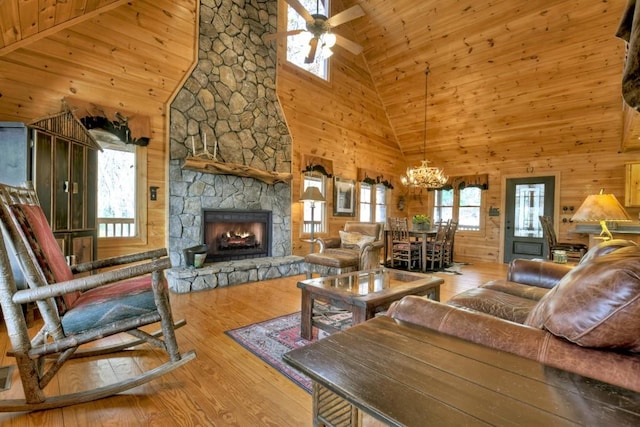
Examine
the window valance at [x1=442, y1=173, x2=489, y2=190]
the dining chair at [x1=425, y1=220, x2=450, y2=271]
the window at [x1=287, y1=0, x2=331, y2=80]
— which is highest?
the window at [x1=287, y1=0, x2=331, y2=80]

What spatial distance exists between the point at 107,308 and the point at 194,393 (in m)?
0.68

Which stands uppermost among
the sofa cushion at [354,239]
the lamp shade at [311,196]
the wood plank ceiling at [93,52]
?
the wood plank ceiling at [93,52]

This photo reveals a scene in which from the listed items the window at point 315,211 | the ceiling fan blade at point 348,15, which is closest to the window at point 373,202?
the window at point 315,211

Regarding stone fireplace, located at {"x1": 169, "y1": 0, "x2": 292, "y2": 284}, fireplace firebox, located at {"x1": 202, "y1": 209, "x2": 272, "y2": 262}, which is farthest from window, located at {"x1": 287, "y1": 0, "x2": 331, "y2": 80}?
fireplace firebox, located at {"x1": 202, "y1": 209, "x2": 272, "y2": 262}

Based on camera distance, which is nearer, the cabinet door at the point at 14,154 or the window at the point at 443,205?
the cabinet door at the point at 14,154

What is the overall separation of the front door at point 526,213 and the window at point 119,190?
7329mm

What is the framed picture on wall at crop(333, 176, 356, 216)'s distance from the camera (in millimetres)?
6395

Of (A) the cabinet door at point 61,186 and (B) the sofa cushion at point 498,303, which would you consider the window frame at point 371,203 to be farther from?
(A) the cabinet door at point 61,186

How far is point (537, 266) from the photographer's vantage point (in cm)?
251

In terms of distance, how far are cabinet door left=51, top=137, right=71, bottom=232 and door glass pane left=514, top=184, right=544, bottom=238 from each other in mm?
7963

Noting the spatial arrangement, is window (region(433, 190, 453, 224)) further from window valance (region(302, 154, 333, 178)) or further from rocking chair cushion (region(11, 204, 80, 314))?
rocking chair cushion (region(11, 204, 80, 314))

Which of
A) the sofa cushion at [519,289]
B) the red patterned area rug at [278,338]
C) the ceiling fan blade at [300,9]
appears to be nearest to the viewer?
the red patterned area rug at [278,338]

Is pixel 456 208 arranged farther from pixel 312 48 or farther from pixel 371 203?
pixel 312 48

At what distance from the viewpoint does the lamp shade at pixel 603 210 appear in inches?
105
